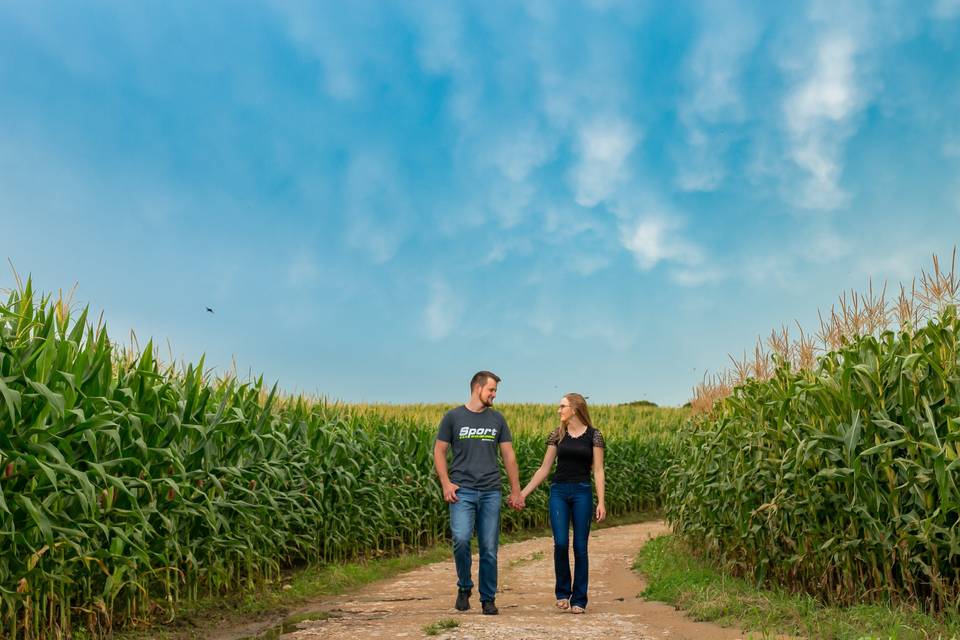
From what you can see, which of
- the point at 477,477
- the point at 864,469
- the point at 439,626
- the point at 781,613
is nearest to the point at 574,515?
the point at 477,477

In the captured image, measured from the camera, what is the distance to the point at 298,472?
40.8 ft

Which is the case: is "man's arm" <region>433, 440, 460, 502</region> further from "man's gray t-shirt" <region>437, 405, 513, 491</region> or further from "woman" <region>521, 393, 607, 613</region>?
"woman" <region>521, 393, 607, 613</region>

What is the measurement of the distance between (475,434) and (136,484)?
3.65m

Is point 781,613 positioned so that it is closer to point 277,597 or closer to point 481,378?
point 481,378

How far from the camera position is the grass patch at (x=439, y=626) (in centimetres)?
806

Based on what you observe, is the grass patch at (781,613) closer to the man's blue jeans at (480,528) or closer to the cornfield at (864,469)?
the cornfield at (864,469)

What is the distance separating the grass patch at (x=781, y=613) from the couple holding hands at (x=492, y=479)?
1511 mm

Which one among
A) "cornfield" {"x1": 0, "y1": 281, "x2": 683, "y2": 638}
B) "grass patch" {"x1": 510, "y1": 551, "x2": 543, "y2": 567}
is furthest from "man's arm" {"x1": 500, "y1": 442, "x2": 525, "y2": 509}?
"grass patch" {"x1": 510, "y1": 551, "x2": 543, "y2": 567}

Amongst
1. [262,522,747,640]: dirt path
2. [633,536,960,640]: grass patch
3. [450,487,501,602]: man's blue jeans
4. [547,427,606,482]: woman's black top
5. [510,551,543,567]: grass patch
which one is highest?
[547,427,606,482]: woman's black top

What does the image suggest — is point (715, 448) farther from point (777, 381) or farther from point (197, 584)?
point (197, 584)

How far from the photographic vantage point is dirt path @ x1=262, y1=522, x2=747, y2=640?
26.6 ft

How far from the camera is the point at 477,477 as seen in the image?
29.5 ft

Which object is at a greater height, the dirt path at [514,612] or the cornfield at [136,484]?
the cornfield at [136,484]

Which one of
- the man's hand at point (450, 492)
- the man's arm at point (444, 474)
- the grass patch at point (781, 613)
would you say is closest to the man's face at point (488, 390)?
the man's arm at point (444, 474)
